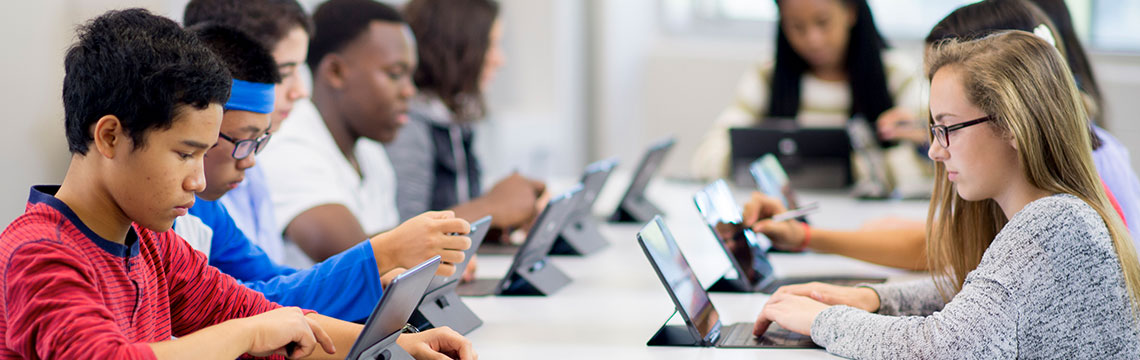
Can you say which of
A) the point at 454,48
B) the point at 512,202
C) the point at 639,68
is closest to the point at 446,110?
the point at 454,48

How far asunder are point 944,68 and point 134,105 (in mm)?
1036

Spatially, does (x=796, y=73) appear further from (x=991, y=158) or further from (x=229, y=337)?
(x=229, y=337)

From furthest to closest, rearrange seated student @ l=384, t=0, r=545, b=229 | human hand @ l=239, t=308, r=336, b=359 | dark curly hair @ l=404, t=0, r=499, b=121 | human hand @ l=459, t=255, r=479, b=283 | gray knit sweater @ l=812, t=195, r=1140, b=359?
dark curly hair @ l=404, t=0, r=499, b=121 < seated student @ l=384, t=0, r=545, b=229 < human hand @ l=459, t=255, r=479, b=283 < gray knit sweater @ l=812, t=195, r=1140, b=359 < human hand @ l=239, t=308, r=336, b=359

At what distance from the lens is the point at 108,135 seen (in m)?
1.11

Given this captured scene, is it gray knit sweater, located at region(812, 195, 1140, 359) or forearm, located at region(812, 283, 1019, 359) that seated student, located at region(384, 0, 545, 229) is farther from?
gray knit sweater, located at region(812, 195, 1140, 359)

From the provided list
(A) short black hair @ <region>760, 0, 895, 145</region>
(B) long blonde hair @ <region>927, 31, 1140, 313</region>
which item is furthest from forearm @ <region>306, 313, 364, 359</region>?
(A) short black hair @ <region>760, 0, 895, 145</region>

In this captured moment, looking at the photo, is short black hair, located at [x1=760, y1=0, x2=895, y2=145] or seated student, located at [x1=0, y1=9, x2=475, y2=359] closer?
seated student, located at [x1=0, y1=9, x2=475, y2=359]

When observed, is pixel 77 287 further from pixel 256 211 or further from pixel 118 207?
pixel 256 211

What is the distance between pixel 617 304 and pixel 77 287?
102 centimetres

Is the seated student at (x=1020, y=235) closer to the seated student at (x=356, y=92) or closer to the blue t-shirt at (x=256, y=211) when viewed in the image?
the blue t-shirt at (x=256, y=211)

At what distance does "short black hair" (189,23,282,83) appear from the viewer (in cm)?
159

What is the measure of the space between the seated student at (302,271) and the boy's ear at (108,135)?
442 mm

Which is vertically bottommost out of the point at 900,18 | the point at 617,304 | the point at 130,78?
the point at 900,18

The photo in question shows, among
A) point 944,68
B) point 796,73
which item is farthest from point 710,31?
point 944,68
